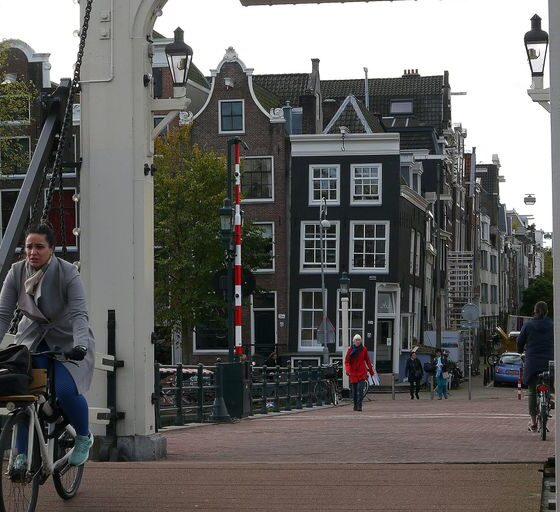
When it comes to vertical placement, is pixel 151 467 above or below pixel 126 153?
below

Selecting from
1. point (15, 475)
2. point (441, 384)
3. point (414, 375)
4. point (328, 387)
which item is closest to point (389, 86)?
point (414, 375)

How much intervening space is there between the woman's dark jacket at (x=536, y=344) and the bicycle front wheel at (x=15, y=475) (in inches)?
364

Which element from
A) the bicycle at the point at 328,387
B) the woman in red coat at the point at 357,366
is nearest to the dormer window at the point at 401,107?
the bicycle at the point at 328,387

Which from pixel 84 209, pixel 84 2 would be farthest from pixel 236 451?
pixel 84 2

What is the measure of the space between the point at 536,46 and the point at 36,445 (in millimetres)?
10082

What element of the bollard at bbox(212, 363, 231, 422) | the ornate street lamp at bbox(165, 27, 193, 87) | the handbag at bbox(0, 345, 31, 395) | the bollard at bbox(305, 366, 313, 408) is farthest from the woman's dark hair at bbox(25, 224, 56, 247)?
the bollard at bbox(305, 366, 313, 408)

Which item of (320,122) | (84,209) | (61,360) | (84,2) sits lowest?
(61,360)

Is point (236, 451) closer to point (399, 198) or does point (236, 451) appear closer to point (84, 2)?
point (84, 2)

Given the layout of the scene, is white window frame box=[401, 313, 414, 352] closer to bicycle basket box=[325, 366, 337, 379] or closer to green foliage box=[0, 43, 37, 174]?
bicycle basket box=[325, 366, 337, 379]

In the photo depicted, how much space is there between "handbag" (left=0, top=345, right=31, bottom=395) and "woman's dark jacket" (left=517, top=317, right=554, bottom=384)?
9367mm

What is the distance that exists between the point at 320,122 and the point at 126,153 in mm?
45631

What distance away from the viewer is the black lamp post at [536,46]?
1482cm

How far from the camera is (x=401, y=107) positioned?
222ft

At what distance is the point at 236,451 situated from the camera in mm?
12953
